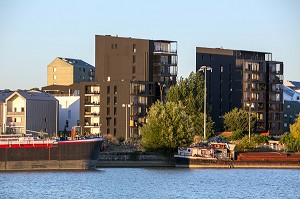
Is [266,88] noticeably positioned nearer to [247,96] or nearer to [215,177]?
[247,96]

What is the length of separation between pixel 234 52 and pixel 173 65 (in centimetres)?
1871

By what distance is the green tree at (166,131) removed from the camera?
12081cm

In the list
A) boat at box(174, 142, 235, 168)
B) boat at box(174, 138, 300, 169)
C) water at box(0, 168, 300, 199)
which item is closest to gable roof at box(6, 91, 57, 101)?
boat at box(174, 138, 300, 169)

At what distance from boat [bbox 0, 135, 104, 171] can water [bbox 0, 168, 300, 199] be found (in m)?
2.10

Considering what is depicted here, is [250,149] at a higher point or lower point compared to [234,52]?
lower

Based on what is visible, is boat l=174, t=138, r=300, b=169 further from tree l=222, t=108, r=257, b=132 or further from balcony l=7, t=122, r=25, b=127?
tree l=222, t=108, r=257, b=132

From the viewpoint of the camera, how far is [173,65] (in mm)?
163750

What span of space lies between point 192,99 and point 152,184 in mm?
62173

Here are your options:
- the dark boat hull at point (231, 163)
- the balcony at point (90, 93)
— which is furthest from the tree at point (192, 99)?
the dark boat hull at point (231, 163)

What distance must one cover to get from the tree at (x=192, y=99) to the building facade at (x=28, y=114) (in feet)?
61.6

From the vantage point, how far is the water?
80062mm

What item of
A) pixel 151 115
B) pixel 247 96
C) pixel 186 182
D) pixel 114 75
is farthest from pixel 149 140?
pixel 247 96

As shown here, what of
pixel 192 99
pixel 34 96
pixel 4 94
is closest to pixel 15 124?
pixel 34 96

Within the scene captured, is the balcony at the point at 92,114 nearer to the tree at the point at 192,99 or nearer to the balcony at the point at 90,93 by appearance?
the balcony at the point at 90,93
